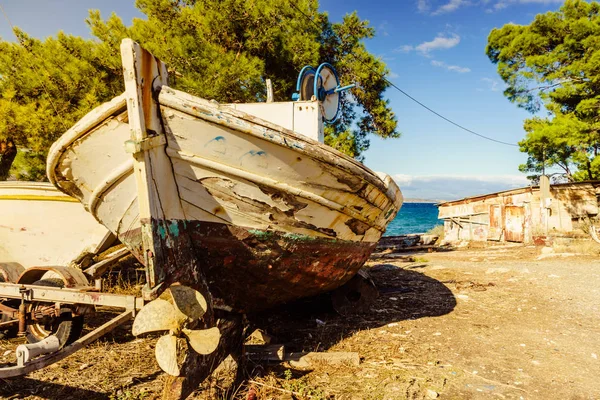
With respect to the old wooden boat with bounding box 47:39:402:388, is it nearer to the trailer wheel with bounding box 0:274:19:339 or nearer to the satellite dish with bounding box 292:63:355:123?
the trailer wheel with bounding box 0:274:19:339

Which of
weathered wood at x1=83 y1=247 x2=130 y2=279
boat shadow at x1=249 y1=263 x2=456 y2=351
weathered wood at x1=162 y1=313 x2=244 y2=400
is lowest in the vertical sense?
boat shadow at x1=249 y1=263 x2=456 y2=351

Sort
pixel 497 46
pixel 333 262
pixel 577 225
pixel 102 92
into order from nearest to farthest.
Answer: pixel 333 262
pixel 102 92
pixel 577 225
pixel 497 46

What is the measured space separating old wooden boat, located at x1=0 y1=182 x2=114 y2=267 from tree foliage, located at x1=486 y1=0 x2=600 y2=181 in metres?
16.1

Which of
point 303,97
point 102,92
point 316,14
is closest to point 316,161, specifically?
point 303,97

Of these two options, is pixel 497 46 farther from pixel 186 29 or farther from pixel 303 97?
pixel 303 97

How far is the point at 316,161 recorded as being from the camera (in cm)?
305

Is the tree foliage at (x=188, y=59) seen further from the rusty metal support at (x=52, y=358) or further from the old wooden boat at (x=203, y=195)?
the rusty metal support at (x=52, y=358)

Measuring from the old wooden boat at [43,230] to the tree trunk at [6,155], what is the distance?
9.49 feet

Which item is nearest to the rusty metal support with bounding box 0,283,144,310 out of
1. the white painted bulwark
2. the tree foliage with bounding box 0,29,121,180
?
the white painted bulwark

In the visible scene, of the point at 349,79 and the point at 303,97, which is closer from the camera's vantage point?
the point at 303,97

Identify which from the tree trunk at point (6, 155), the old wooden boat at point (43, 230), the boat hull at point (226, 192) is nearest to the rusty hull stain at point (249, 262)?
the boat hull at point (226, 192)

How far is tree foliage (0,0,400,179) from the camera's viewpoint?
7184 mm

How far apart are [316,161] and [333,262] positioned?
4.22 feet

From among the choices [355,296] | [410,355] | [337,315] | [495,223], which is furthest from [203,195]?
[495,223]
